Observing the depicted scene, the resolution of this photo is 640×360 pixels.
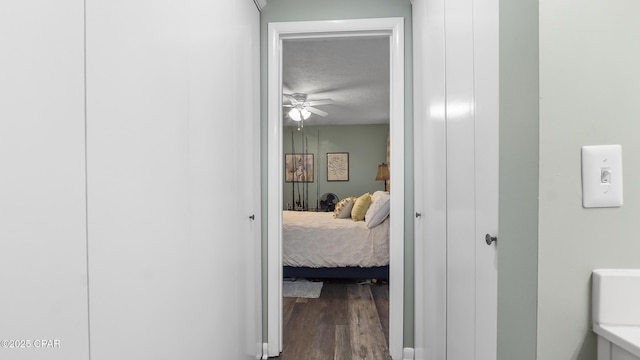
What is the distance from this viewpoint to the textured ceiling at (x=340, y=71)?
3174mm

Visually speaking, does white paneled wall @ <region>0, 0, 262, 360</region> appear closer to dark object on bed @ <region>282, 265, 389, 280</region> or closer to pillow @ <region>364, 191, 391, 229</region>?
dark object on bed @ <region>282, 265, 389, 280</region>

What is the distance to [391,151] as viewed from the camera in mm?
2172

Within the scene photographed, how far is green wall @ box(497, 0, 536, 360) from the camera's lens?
27.5 inches

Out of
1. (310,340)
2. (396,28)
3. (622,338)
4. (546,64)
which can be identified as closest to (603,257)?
(622,338)

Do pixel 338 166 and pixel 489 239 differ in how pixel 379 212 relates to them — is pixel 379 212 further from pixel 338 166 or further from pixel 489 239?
pixel 338 166

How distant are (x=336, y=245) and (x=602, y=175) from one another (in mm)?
3225

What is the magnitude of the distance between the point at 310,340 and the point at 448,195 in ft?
5.24

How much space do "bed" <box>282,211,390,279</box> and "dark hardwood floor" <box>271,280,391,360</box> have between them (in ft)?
0.71

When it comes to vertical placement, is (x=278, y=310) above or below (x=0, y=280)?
below

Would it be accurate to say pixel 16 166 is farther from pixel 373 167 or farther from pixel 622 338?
pixel 373 167

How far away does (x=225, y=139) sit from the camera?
1.50 metres

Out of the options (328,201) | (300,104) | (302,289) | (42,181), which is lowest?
(302,289)

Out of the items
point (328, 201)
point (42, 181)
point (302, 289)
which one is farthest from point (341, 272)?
point (328, 201)

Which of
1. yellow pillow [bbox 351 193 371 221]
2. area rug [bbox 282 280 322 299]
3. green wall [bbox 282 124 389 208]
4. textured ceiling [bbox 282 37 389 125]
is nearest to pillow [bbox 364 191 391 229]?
yellow pillow [bbox 351 193 371 221]
